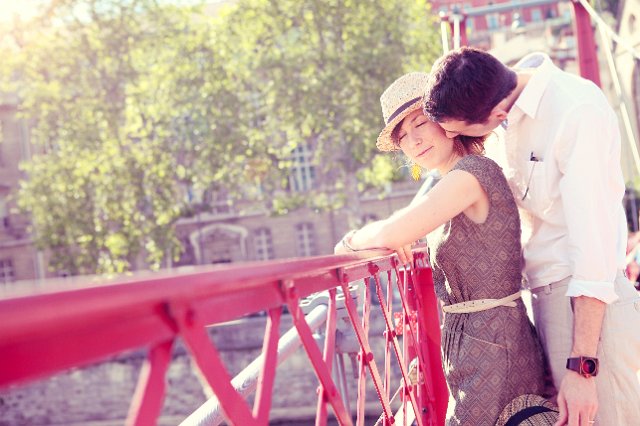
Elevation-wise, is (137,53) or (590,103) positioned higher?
(137,53)

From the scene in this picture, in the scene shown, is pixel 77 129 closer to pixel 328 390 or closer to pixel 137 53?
pixel 137 53

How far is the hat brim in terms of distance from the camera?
229cm

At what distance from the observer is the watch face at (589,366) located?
190cm

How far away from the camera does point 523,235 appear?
2.23 m

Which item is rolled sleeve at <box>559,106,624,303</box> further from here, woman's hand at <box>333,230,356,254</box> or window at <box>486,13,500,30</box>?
window at <box>486,13,500,30</box>

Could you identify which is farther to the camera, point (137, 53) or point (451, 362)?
point (137, 53)

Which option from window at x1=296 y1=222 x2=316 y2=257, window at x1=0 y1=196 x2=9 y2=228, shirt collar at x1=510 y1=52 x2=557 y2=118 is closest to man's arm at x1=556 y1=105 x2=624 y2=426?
shirt collar at x1=510 y1=52 x2=557 y2=118

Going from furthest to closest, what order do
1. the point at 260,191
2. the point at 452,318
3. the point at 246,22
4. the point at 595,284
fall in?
the point at 260,191 → the point at 246,22 → the point at 452,318 → the point at 595,284

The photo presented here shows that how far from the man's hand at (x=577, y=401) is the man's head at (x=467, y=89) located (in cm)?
62

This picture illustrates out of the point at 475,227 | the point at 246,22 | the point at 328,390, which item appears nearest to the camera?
the point at 328,390

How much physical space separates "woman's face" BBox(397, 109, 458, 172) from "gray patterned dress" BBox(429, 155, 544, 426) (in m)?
0.23

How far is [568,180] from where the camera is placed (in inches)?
75.4

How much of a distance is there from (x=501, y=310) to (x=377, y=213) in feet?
90.1

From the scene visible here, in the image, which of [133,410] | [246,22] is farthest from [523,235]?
[246,22]
